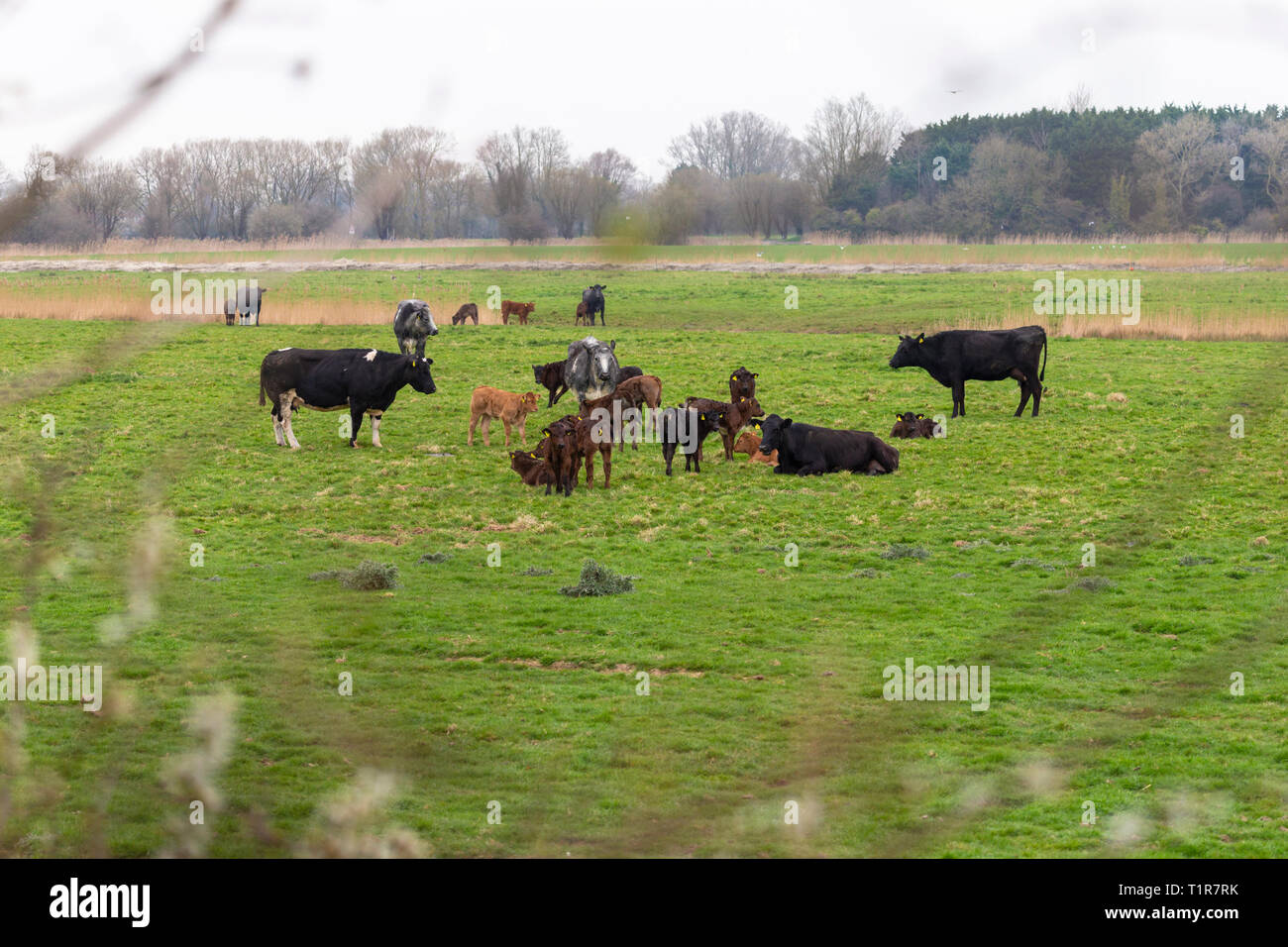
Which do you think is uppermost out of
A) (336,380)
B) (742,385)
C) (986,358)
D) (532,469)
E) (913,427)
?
(986,358)

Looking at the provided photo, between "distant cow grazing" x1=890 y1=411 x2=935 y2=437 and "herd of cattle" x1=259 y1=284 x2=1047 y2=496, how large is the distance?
0.07 feet

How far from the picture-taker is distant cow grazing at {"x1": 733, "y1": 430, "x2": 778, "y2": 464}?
63.0ft

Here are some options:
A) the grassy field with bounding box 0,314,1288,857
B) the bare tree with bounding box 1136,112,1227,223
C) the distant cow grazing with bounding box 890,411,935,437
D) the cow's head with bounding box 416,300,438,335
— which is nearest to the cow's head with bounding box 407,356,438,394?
the grassy field with bounding box 0,314,1288,857

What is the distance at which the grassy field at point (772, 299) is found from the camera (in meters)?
34.9

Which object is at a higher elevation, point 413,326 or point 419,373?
point 413,326

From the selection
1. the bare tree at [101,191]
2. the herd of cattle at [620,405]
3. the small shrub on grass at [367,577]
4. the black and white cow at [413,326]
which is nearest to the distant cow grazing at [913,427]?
the herd of cattle at [620,405]

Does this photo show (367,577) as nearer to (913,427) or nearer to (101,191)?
(101,191)

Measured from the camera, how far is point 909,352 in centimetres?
2384

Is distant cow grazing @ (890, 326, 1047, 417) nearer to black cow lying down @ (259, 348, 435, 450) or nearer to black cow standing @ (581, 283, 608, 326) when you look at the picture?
black cow lying down @ (259, 348, 435, 450)

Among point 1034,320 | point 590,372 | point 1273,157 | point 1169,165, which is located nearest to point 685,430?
point 590,372

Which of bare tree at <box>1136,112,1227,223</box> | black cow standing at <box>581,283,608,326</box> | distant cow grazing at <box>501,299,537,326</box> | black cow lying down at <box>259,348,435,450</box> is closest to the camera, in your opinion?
bare tree at <box>1136,112,1227,223</box>

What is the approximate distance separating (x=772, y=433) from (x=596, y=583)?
6351mm

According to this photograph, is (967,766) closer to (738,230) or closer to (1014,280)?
(738,230)

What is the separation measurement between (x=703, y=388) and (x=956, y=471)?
7.69 meters
